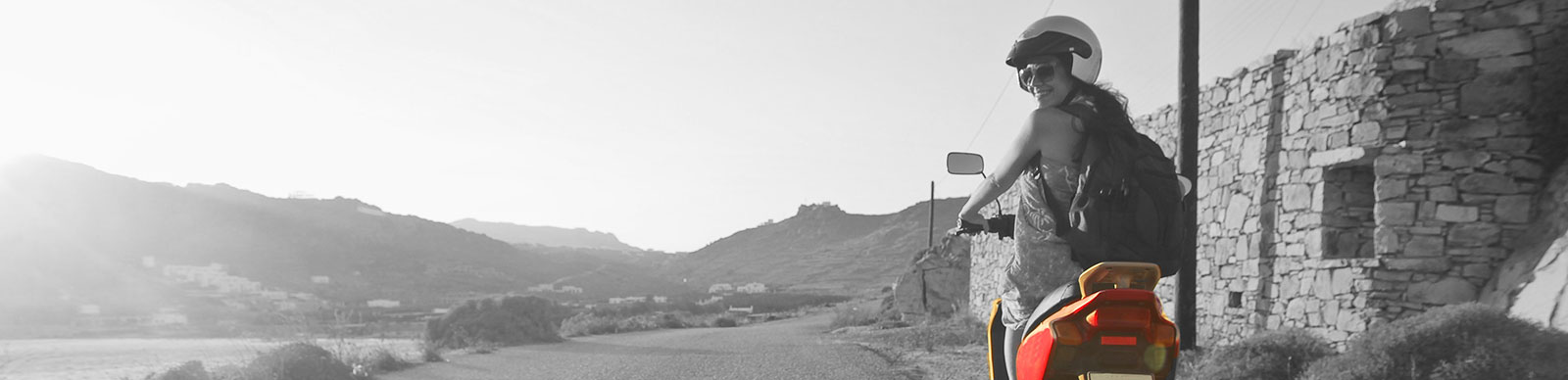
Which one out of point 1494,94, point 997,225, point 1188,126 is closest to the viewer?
point 997,225

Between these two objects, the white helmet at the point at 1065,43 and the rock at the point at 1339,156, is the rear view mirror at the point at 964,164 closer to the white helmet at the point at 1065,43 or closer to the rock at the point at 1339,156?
the white helmet at the point at 1065,43

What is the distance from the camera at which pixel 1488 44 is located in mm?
8242

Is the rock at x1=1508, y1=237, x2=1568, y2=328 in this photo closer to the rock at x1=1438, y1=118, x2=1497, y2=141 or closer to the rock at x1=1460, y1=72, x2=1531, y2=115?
the rock at x1=1438, y1=118, x2=1497, y2=141

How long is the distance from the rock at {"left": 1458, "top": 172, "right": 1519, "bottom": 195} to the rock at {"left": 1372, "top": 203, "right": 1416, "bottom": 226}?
1.40 feet

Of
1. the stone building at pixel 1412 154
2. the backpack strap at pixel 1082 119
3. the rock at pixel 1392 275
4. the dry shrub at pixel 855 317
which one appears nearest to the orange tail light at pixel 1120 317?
the backpack strap at pixel 1082 119

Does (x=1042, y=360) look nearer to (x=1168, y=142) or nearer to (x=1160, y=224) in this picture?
(x=1160, y=224)

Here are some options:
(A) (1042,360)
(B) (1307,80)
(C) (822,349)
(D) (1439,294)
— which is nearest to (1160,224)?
(A) (1042,360)

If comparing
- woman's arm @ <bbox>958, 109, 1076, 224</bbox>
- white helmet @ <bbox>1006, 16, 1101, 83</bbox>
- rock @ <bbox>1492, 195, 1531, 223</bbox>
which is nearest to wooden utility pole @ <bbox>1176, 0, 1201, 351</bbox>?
rock @ <bbox>1492, 195, 1531, 223</bbox>

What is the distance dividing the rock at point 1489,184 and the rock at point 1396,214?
1.40 feet

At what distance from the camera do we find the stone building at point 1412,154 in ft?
26.5

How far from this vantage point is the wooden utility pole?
9.97 meters

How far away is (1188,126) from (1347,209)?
5.65ft

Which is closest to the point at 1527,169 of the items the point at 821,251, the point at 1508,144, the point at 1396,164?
the point at 1508,144

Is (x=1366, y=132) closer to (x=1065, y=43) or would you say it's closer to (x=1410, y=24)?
(x=1410, y=24)
